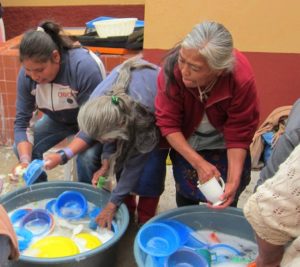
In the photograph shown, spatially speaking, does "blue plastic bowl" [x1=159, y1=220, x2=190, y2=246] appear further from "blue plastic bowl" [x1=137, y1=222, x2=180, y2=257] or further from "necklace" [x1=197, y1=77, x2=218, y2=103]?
"necklace" [x1=197, y1=77, x2=218, y2=103]

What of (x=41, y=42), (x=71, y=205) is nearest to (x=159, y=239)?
(x=71, y=205)

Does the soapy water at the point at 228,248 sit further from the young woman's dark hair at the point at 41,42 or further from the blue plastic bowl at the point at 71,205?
the young woman's dark hair at the point at 41,42

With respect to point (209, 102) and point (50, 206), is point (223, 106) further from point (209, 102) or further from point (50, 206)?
point (50, 206)

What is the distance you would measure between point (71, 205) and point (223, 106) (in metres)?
1.03

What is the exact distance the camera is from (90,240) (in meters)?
1.83

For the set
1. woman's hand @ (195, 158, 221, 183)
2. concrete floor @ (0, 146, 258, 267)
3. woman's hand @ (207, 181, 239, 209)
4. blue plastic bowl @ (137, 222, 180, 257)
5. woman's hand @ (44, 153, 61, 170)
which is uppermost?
woman's hand @ (195, 158, 221, 183)

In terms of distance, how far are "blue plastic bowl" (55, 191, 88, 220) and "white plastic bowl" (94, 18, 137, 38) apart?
1.58 m

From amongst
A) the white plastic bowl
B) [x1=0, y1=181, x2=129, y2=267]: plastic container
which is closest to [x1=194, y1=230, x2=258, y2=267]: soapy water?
[x1=0, y1=181, x2=129, y2=267]: plastic container

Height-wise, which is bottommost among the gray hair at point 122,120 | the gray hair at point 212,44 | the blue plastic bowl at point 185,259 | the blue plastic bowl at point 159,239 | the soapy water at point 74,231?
the soapy water at point 74,231

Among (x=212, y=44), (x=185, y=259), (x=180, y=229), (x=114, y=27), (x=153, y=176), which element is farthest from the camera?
(x=114, y=27)

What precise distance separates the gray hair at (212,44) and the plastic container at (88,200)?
843 millimetres

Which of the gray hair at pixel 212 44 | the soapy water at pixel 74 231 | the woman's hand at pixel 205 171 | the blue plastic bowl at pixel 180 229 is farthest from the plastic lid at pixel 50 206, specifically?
the gray hair at pixel 212 44

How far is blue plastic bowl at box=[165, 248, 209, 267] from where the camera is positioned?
1638 mm

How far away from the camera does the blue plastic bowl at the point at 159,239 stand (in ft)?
5.30
